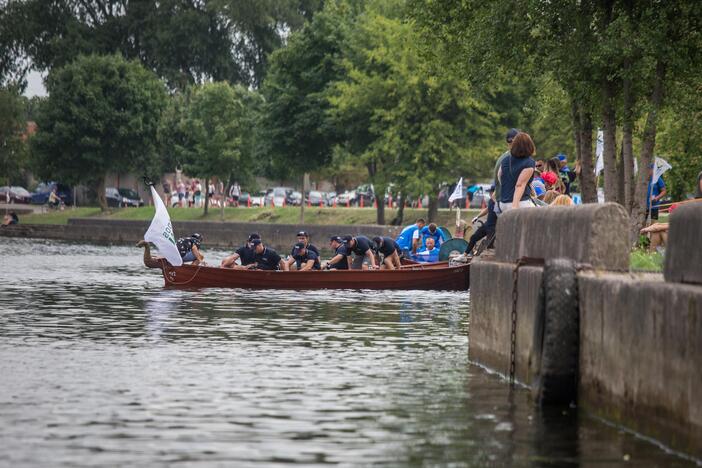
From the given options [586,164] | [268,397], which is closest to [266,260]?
[586,164]

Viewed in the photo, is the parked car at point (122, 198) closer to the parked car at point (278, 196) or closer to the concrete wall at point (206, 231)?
the parked car at point (278, 196)

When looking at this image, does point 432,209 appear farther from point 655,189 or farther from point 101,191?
point 101,191

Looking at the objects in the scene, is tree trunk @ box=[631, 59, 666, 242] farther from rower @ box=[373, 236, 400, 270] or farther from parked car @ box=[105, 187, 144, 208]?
parked car @ box=[105, 187, 144, 208]

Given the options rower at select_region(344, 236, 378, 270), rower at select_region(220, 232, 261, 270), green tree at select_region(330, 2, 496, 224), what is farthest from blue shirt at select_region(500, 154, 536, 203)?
green tree at select_region(330, 2, 496, 224)

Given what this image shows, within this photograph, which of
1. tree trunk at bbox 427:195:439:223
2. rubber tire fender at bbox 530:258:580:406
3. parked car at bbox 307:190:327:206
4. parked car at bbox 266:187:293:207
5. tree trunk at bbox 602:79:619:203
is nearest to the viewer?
rubber tire fender at bbox 530:258:580:406

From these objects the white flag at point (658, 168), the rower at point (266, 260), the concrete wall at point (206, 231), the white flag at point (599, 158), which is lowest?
the concrete wall at point (206, 231)

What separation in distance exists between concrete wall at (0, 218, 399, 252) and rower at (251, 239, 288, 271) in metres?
27.4

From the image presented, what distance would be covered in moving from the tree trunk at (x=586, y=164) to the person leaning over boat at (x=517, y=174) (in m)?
16.2

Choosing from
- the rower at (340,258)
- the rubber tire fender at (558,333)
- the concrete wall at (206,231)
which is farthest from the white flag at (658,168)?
the concrete wall at (206,231)

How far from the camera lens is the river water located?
444 inches

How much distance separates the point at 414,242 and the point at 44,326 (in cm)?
1803

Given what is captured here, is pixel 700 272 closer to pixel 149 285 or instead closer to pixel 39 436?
pixel 39 436

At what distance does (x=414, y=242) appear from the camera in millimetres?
39625

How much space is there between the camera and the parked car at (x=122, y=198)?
339ft
